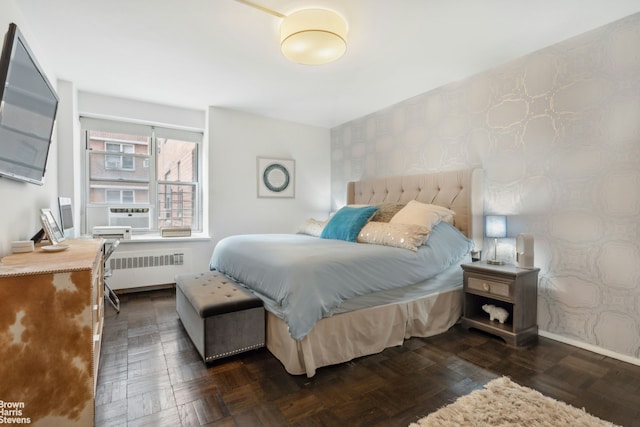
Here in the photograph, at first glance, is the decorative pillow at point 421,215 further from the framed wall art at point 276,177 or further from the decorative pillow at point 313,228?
the framed wall art at point 276,177

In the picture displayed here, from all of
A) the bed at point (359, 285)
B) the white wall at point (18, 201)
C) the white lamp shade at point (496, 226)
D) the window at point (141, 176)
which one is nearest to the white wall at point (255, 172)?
the window at point (141, 176)

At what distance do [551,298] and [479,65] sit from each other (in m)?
2.17

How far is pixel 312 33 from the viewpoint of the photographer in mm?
2047

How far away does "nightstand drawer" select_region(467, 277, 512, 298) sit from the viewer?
2404 mm

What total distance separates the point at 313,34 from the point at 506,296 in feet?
8.00

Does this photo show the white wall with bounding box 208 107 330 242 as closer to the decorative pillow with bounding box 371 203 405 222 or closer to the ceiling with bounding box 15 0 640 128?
the ceiling with bounding box 15 0 640 128

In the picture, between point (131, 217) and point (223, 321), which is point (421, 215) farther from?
point (131, 217)

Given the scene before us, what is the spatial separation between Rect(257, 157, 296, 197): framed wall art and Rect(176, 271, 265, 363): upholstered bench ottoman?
236 cm

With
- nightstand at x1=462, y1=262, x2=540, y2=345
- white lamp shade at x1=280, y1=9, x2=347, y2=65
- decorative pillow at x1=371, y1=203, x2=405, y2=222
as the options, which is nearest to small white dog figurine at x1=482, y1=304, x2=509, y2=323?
nightstand at x1=462, y1=262, x2=540, y2=345

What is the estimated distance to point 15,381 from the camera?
1.29 m

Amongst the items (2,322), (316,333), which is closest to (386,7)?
(316,333)

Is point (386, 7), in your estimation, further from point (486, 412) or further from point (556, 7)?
point (486, 412)

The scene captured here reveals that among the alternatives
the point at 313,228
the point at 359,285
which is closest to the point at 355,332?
the point at 359,285

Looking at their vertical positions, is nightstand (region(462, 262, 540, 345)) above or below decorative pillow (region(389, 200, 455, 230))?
below
